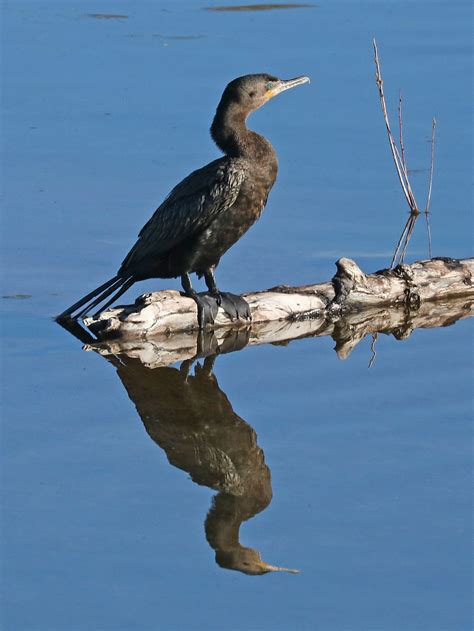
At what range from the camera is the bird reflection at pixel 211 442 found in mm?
5316

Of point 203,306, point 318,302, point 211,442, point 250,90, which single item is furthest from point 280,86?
point 211,442

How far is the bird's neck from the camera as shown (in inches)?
293

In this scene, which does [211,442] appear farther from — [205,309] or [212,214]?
[212,214]

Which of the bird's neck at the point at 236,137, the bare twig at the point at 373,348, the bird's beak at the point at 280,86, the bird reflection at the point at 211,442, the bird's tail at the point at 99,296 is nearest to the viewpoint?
the bird reflection at the point at 211,442

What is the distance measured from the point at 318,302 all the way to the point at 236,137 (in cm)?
102

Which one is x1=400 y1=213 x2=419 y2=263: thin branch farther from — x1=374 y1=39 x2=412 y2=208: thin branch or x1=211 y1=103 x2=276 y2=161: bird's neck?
x1=211 y1=103 x2=276 y2=161: bird's neck

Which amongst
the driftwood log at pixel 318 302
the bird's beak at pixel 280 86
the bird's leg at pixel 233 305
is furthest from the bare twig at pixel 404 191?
the bird's leg at pixel 233 305

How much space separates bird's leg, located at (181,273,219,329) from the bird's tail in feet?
1.16

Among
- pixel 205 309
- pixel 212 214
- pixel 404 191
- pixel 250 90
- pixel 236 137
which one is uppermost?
pixel 250 90

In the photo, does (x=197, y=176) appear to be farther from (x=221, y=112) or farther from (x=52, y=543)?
(x=52, y=543)

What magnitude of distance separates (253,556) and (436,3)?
1061cm

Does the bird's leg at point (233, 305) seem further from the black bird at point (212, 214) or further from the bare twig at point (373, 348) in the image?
the bare twig at point (373, 348)

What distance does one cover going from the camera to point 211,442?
6.27 meters

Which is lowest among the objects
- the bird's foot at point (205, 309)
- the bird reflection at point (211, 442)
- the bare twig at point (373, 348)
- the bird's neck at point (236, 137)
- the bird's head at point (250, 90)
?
the bird reflection at point (211, 442)
